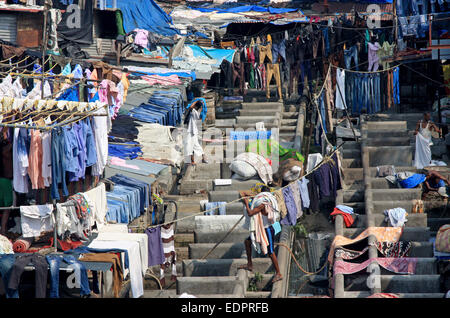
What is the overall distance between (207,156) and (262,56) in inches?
223

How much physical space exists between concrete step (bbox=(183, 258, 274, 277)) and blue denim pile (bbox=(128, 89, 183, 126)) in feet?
23.5

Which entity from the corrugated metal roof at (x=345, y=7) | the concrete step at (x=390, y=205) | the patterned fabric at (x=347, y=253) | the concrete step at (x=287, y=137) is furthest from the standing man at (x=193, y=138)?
the corrugated metal roof at (x=345, y=7)

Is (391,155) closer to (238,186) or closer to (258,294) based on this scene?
(238,186)

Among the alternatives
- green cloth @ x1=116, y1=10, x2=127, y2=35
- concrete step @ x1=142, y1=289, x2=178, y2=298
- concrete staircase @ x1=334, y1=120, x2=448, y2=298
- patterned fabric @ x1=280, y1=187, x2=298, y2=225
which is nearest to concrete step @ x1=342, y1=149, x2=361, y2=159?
concrete staircase @ x1=334, y1=120, x2=448, y2=298

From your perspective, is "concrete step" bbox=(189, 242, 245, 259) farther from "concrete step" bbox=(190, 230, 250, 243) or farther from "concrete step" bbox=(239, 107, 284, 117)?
"concrete step" bbox=(239, 107, 284, 117)

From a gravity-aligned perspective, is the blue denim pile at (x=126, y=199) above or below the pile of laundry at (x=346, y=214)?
above

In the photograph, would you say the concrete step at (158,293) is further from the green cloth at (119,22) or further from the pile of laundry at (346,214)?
the green cloth at (119,22)

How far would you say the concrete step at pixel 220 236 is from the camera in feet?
71.3

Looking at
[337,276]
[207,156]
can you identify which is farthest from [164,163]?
[337,276]

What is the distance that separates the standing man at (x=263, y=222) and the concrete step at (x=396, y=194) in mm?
5237

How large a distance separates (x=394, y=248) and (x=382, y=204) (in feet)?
7.73

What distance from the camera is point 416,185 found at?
79.2ft

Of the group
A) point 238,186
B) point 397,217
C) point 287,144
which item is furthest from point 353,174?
point 397,217

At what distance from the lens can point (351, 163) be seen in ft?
87.2
